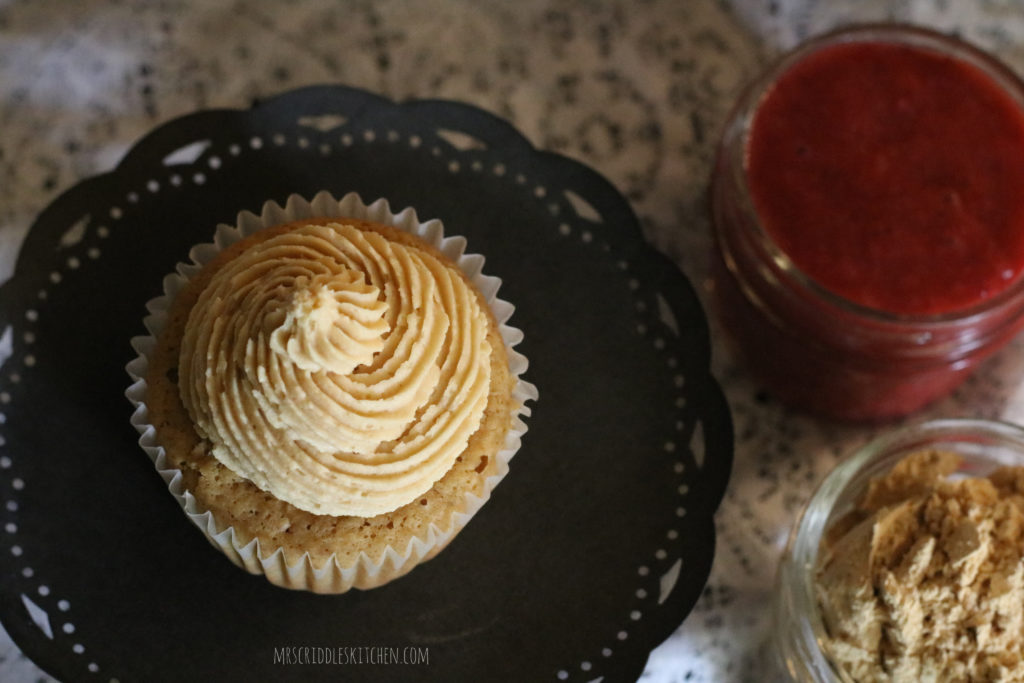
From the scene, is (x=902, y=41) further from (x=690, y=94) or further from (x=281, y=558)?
(x=281, y=558)

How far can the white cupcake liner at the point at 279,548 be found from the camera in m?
1.28

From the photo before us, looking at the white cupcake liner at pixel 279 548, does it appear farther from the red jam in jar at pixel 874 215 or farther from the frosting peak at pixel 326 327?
the red jam in jar at pixel 874 215

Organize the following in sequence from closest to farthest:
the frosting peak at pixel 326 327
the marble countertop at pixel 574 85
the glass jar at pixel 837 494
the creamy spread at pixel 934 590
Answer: the frosting peak at pixel 326 327 < the creamy spread at pixel 934 590 < the glass jar at pixel 837 494 < the marble countertop at pixel 574 85

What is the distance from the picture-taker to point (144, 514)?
1365 mm

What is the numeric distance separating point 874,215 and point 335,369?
786 mm

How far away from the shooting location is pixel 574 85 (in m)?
1.70

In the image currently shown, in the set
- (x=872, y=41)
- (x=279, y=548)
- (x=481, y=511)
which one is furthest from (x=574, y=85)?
(x=279, y=548)

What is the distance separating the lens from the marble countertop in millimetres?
1534

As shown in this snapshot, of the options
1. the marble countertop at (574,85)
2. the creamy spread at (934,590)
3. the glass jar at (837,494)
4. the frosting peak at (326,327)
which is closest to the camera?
the frosting peak at (326,327)

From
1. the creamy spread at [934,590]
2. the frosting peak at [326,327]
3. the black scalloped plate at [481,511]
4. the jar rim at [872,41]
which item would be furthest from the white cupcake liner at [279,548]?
the creamy spread at [934,590]

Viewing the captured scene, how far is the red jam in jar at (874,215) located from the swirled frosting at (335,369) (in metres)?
0.46

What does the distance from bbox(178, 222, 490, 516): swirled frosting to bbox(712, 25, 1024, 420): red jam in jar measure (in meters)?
0.46

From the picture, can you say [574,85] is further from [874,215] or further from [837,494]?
[837,494]

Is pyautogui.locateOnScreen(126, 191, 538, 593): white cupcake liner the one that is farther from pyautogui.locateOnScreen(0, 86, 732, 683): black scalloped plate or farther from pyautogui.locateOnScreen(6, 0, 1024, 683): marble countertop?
pyautogui.locateOnScreen(6, 0, 1024, 683): marble countertop
